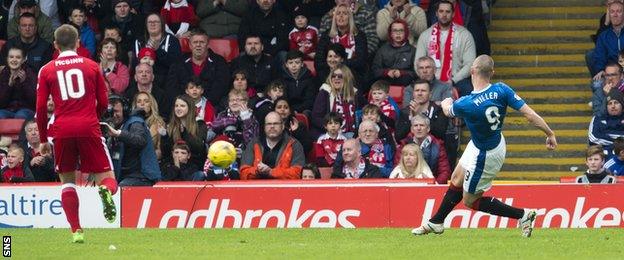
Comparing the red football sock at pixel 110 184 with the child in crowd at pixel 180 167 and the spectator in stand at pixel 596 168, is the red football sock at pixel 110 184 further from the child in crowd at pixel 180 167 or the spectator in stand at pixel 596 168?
the spectator in stand at pixel 596 168

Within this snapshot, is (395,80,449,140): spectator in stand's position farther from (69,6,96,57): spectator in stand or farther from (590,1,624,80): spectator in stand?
(69,6,96,57): spectator in stand

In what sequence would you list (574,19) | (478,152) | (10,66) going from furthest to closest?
(574,19) < (10,66) < (478,152)

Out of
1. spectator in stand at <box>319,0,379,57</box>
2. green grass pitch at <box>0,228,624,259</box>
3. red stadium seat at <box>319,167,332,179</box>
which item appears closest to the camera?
green grass pitch at <box>0,228,624,259</box>

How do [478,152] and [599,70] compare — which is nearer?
[478,152]

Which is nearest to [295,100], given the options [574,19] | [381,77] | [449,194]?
[381,77]

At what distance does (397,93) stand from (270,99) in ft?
5.84

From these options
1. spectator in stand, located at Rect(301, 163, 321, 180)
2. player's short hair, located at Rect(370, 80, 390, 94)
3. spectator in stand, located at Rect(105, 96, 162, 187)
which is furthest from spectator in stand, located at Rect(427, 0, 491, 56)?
spectator in stand, located at Rect(105, 96, 162, 187)

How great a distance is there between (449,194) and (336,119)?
5614 mm

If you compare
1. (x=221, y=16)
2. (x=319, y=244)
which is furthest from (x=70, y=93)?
(x=221, y=16)

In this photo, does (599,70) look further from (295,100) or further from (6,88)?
(6,88)

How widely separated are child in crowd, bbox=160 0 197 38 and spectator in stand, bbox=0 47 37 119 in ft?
7.75

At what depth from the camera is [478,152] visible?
1442cm

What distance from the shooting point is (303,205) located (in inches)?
711

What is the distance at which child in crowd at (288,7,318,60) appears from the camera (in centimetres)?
2225
